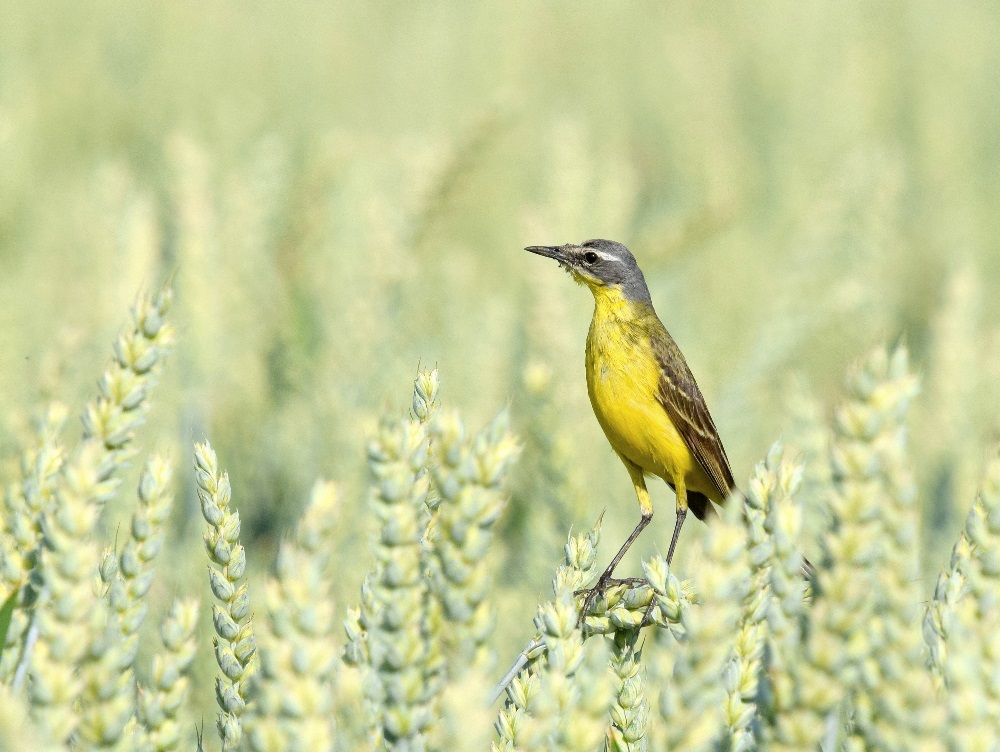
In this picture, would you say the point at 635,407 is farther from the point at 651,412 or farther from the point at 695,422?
the point at 695,422

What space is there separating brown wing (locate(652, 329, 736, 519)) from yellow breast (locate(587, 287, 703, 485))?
0.02 m

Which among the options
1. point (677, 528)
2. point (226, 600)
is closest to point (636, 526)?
point (677, 528)

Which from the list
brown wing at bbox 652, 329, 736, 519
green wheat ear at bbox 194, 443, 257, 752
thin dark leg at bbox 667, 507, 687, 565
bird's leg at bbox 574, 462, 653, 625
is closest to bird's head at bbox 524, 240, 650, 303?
brown wing at bbox 652, 329, 736, 519

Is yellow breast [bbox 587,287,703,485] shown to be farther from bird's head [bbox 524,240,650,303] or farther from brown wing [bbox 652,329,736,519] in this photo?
bird's head [bbox 524,240,650,303]

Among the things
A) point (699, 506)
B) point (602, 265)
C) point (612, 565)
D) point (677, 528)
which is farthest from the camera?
point (602, 265)

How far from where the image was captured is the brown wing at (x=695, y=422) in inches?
141

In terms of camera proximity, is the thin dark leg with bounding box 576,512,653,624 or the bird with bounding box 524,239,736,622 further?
the bird with bounding box 524,239,736,622

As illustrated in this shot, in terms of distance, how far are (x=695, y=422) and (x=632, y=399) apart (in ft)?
0.73

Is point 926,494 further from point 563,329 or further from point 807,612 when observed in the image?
point 807,612

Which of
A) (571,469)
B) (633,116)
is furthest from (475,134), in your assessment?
(633,116)

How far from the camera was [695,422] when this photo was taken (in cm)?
361

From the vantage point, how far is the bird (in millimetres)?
3516

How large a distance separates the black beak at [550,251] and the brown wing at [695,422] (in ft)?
1.75

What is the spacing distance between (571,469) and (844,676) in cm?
174
